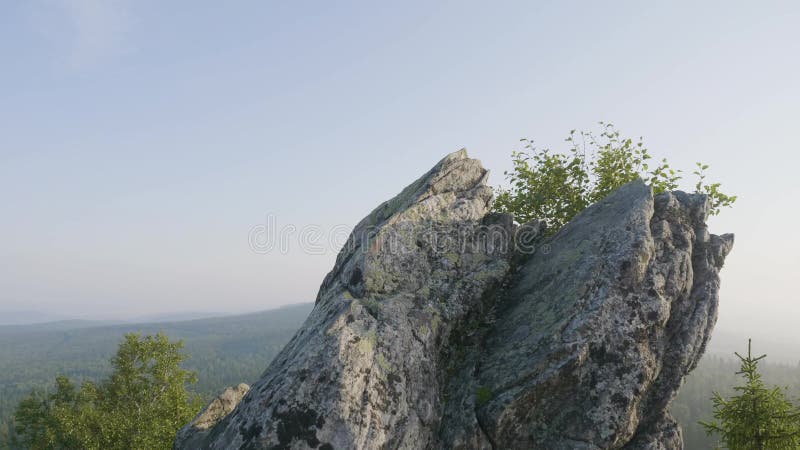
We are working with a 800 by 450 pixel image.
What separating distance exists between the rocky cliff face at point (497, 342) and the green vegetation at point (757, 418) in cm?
270

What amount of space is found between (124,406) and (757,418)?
5614 centimetres

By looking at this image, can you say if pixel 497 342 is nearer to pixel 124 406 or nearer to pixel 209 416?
pixel 209 416

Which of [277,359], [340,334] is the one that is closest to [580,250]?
[340,334]

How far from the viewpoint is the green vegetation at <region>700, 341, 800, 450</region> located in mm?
15258

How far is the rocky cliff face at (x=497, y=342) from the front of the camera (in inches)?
Result: 481

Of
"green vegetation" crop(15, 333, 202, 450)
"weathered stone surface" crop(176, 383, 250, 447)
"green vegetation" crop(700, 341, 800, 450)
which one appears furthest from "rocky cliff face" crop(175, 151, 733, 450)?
"green vegetation" crop(15, 333, 202, 450)

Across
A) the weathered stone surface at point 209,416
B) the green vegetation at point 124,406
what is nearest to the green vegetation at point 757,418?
the weathered stone surface at point 209,416

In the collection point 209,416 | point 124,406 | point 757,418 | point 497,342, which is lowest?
point 124,406

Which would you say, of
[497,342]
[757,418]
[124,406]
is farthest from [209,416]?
[124,406]

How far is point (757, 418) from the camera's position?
1558 centimetres

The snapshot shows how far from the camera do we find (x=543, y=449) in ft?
42.2

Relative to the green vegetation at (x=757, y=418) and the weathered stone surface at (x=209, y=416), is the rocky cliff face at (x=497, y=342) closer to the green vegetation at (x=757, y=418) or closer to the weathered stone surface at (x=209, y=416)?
the weathered stone surface at (x=209, y=416)

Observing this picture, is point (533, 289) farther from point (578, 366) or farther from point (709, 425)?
point (709, 425)

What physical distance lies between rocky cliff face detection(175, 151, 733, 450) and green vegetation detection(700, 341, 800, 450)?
2.70 metres
